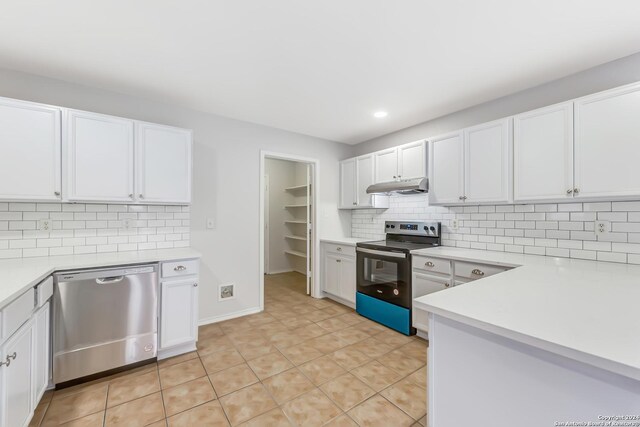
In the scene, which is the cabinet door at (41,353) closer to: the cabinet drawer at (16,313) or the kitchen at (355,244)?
the kitchen at (355,244)

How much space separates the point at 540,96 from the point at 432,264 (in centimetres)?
179

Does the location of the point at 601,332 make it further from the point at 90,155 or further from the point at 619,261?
the point at 90,155

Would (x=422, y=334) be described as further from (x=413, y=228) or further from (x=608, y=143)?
(x=608, y=143)

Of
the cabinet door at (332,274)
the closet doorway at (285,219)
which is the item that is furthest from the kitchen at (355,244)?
the closet doorway at (285,219)

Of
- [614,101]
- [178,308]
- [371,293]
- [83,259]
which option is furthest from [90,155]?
[614,101]

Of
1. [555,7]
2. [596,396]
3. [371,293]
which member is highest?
[555,7]

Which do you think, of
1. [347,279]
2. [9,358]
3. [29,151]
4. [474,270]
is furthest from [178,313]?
[474,270]

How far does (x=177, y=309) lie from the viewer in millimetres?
2398

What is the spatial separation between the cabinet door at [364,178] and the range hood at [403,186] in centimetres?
24

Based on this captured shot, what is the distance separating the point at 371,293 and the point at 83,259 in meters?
2.78

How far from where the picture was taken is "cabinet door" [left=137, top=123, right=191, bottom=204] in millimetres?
2494

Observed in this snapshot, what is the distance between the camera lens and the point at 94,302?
2.03 metres

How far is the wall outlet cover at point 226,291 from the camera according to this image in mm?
3195

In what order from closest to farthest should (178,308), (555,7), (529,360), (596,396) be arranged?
(596,396) < (529,360) < (555,7) < (178,308)
